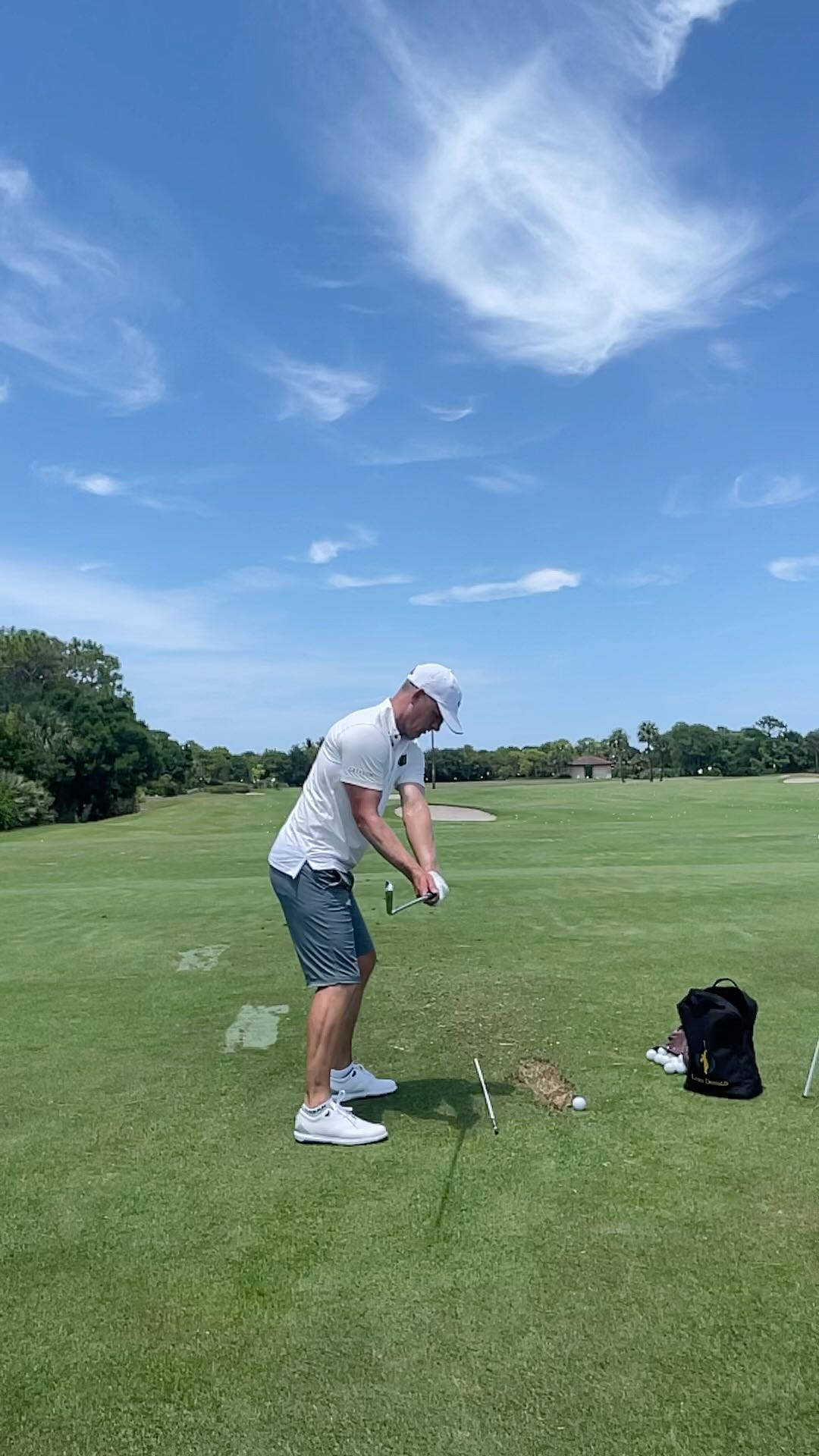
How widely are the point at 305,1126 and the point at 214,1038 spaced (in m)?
1.94

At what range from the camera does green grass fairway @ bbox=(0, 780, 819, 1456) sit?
2.69 m

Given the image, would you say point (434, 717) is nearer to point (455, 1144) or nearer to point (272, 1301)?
point (455, 1144)

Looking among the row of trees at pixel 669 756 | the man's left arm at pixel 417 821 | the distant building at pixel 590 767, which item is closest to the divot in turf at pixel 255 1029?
the man's left arm at pixel 417 821

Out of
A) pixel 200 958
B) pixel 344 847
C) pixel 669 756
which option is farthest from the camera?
pixel 669 756

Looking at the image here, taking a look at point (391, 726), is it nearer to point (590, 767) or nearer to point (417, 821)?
point (417, 821)

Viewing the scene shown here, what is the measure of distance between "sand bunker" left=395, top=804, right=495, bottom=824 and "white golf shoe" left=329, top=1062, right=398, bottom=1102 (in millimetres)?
29677

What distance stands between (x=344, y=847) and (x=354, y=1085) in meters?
1.29

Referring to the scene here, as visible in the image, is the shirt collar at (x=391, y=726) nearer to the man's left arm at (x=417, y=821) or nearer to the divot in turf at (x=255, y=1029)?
the man's left arm at (x=417, y=821)

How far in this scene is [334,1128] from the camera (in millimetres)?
4516

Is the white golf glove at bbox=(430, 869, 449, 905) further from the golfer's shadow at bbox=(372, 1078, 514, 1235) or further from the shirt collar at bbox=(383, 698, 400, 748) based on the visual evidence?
the golfer's shadow at bbox=(372, 1078, 514, 1235)

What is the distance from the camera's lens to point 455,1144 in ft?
14.6

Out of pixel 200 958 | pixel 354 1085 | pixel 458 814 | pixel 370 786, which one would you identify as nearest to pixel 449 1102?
pixel 354 1085

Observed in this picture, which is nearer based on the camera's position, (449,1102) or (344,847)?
(344,847)

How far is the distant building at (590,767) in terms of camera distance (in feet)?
422
